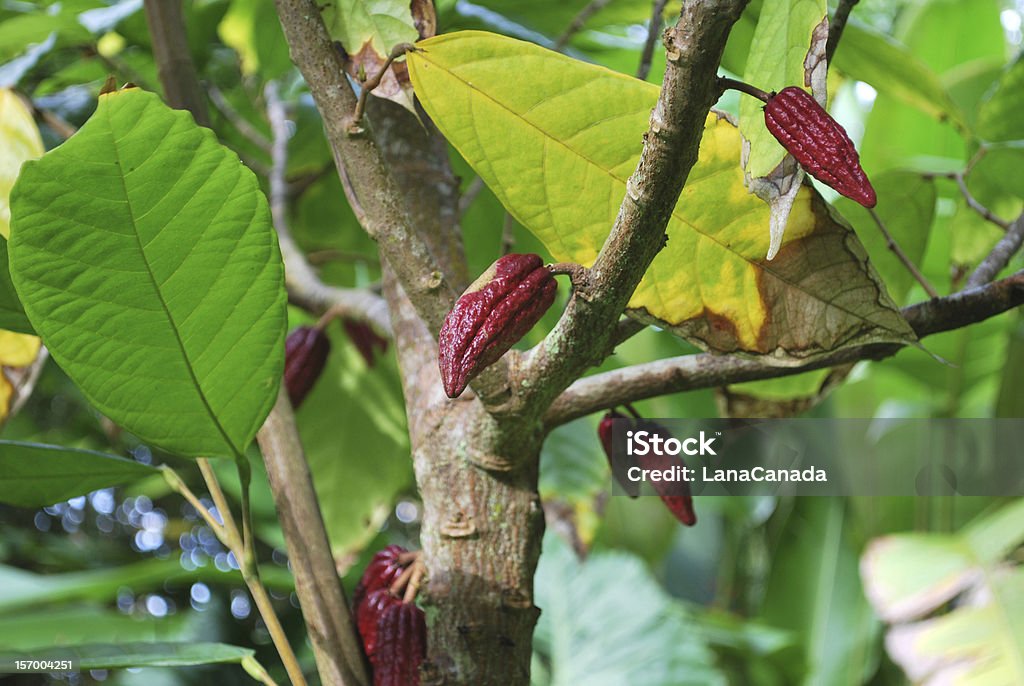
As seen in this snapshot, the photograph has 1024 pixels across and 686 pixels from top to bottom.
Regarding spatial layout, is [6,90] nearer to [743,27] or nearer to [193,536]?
[743,27]

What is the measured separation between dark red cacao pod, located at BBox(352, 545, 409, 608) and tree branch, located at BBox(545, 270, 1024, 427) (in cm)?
13

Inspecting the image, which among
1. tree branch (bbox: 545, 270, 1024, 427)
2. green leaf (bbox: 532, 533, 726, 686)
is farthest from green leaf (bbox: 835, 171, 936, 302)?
green leaf (bbox: 532, 533, 726, 686)

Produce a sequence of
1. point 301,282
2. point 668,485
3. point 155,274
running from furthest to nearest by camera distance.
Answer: point 301,282 < point 668,485 < point 155,274

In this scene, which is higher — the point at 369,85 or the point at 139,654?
the point at 369,85

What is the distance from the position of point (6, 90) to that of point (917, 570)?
1.08m

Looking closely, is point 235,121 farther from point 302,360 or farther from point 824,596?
point 824,596

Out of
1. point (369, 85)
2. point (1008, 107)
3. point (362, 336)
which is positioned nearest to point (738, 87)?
point (369, 85)

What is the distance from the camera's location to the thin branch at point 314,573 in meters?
0.49

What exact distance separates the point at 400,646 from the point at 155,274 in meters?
0.23

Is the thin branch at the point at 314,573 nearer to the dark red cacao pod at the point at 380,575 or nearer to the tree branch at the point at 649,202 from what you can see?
the dark red cacao pod at the point at 380,575

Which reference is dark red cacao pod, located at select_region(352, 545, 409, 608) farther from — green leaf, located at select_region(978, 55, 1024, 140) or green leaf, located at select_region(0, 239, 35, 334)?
green leaf, located at select_region(978, 55, 1024, 140)

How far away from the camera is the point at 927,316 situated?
418 mm

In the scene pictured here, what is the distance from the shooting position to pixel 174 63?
65cm

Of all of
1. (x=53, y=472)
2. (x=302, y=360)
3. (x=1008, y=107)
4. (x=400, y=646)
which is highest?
(x=1008, y=107)
